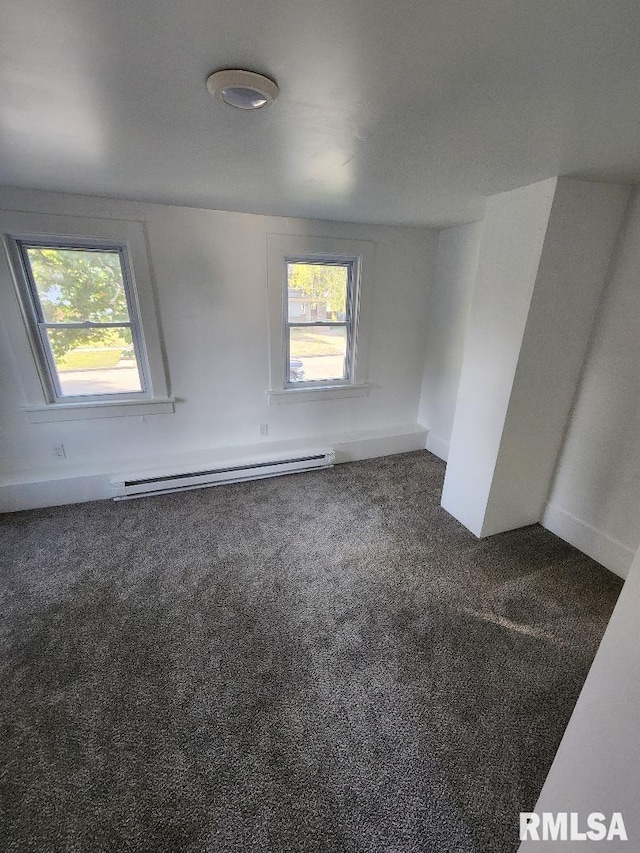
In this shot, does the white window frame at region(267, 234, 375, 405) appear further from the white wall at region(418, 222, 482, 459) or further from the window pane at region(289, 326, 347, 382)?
the white wall at region(418, 222, 482, 459)

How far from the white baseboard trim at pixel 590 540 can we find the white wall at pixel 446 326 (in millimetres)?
1222

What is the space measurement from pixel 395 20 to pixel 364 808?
210cm

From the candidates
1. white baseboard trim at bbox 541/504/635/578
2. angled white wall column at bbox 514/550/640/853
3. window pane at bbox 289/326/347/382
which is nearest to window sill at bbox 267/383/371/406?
window pane at bbox 289/326/347/382

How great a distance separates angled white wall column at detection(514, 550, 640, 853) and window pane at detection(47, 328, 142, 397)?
10.2 ft

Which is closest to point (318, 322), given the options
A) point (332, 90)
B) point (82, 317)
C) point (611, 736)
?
point (82, 317)

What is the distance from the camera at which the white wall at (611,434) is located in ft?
6.26

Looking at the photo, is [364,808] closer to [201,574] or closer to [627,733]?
[627,733]

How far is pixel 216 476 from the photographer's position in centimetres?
294

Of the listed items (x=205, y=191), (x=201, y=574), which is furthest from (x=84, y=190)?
(x=201, y=574)

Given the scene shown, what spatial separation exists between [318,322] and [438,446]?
176 centimetres

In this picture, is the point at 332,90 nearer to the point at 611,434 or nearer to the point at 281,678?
the point at 281,678

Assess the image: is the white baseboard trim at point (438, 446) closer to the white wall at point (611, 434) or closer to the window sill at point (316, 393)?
the window sill at point (316, 393)

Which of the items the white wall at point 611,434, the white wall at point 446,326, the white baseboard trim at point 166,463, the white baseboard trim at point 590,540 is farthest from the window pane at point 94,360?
the white baseboard trim at point 590,540

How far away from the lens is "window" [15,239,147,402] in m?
2.44
